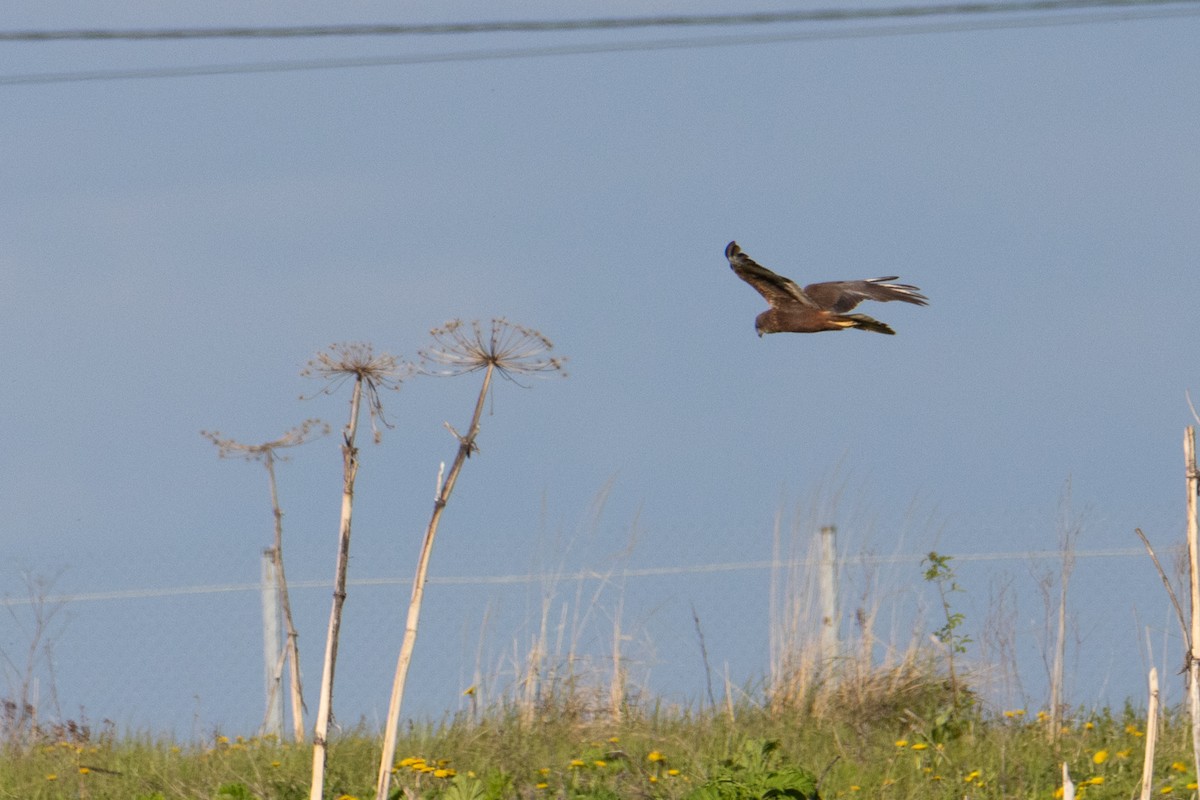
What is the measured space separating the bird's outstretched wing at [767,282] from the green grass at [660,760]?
1.30 m

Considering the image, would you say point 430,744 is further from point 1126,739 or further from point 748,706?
point 1126,739

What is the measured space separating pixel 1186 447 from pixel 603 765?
2.49 m

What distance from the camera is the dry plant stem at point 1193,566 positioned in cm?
278

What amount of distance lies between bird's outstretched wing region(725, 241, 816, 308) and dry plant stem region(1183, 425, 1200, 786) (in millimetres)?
1186

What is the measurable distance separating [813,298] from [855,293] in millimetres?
118

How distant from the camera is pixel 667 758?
502 cm

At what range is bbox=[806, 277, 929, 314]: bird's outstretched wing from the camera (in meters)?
3.86

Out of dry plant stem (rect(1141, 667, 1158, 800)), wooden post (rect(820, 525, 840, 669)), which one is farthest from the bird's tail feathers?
wooden post (rect(820, 525, 840, 669))

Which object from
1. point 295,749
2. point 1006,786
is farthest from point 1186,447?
point 295,749

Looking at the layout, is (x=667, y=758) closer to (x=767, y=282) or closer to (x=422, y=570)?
(x=767, y=282)

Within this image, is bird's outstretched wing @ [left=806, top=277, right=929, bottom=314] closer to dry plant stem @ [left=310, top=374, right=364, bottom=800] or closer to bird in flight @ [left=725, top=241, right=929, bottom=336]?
bird in flight @ [left=725, top=241, right=929, bottom=336]

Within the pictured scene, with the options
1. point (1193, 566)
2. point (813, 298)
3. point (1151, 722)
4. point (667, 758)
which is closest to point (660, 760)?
point (667, 758)

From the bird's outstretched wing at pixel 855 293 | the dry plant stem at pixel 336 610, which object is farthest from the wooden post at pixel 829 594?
the dry plant stem at pixel 336 610

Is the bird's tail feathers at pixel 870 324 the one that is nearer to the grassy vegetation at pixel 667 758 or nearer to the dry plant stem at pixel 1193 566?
the dry plant stem at pixel 1193 566
